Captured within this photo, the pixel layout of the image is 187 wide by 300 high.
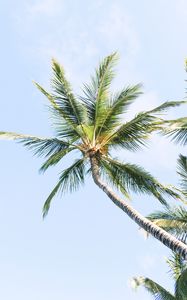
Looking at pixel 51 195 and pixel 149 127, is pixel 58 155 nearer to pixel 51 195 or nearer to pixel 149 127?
pixel 51 195

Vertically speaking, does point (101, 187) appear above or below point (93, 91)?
below

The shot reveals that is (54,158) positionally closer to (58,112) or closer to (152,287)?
(58,112)

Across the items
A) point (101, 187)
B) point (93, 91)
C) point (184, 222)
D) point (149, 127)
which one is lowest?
point (184, 222)

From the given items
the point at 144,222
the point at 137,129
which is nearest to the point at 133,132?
the point at 137,129

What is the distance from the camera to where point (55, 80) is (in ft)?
50.5

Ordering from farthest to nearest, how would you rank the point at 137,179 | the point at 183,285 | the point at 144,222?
the point at 137,179, the point at 183,285, the point at 144,222

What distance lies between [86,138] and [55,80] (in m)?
2.21

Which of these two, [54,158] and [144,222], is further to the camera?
[54,158]

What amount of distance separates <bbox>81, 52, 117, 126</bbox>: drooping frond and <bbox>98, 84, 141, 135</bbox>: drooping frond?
189 mm

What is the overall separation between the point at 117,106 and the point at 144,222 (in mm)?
4469

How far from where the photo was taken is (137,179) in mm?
14406

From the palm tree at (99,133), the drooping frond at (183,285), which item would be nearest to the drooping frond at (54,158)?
the palm tree at (99,133)

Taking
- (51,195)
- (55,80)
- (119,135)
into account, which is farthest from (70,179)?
(55,80)

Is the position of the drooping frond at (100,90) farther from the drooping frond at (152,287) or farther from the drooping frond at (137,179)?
the drooping frond at (152,287)
